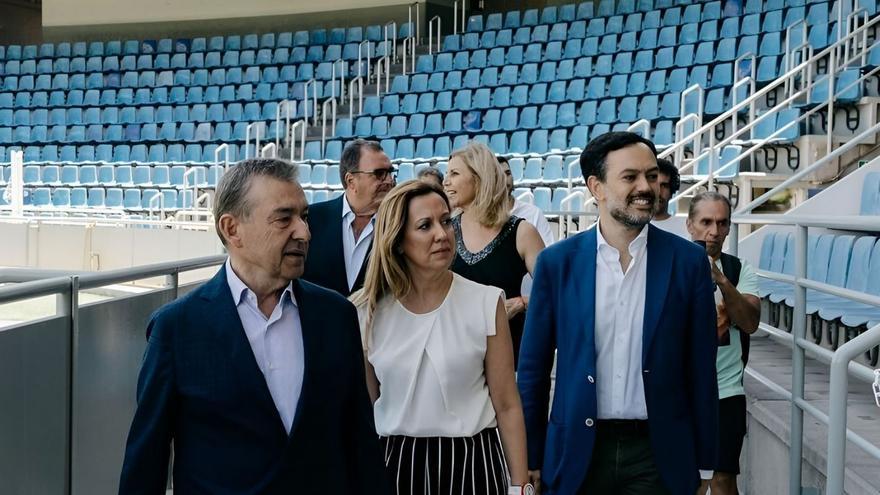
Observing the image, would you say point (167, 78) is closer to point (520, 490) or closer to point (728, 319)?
point (728, 319)

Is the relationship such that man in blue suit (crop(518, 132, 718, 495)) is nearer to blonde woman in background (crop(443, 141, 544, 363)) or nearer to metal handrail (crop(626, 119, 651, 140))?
blonde woman in background (crop(443, 141, 544, 363))

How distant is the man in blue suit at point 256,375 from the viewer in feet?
5.63

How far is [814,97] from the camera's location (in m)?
10.8

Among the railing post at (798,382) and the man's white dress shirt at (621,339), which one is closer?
the man's white dress shirt at (621,339)

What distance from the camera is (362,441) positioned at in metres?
1.89

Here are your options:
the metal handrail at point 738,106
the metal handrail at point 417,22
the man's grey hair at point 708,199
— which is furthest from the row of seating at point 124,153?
the man's grey hair at point 708,199

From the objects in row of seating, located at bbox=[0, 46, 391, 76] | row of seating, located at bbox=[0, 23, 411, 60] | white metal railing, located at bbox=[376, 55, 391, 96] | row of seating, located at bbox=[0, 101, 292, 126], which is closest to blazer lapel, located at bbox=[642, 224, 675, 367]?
white metal railing, located at bbox=[376, 55, 391, 96]

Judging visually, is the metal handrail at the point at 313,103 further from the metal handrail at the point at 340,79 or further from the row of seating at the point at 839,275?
the row of seating at the point at 839,275

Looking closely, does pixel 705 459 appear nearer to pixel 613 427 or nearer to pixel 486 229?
pixel 613 427

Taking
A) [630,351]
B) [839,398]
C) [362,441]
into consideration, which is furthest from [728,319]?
[362,441]

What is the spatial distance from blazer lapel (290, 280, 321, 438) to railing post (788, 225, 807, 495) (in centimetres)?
247

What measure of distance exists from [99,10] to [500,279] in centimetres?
2198

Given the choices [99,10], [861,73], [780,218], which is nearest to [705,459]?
[780,218]

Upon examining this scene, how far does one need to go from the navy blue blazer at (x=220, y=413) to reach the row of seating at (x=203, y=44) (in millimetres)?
17463
